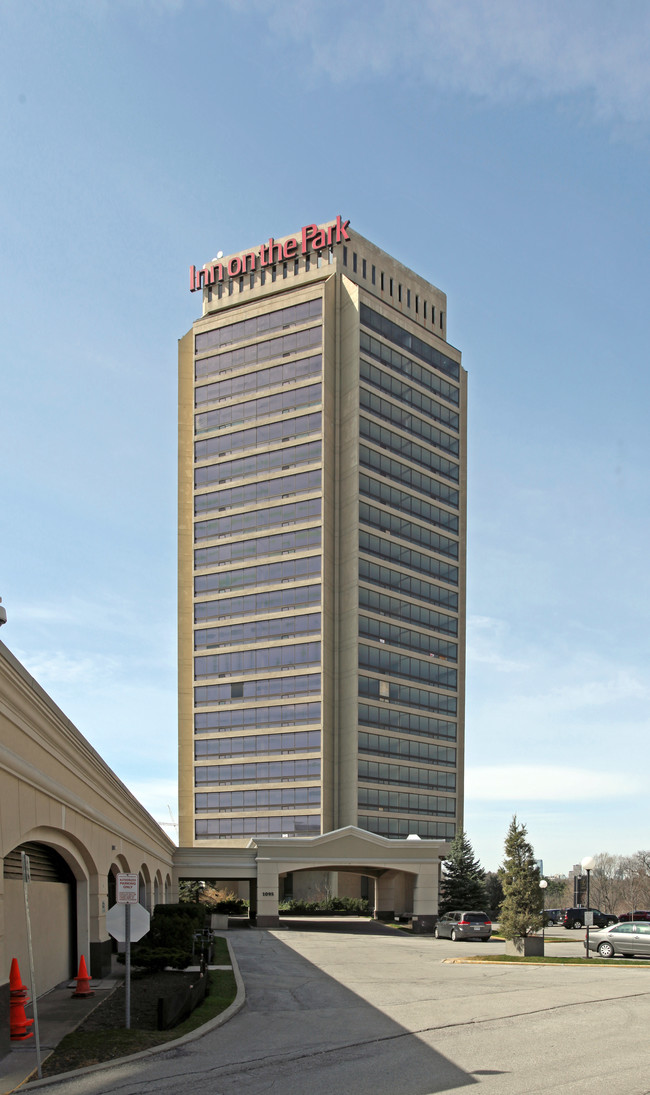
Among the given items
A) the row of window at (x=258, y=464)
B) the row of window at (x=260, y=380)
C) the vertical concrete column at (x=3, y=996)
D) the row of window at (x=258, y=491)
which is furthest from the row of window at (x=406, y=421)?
the vertical concrete column at (x=3, y=996)

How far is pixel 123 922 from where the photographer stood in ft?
55.5

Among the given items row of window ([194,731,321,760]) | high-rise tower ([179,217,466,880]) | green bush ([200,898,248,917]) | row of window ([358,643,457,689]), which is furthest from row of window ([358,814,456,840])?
green bush ([200,898,248,917])

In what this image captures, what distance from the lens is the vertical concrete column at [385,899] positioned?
7631 cm

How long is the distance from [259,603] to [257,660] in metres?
5.39

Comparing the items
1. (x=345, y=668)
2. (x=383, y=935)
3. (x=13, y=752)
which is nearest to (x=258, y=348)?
(x=345, y=668)

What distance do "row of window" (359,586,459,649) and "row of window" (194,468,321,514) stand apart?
36.7 ft

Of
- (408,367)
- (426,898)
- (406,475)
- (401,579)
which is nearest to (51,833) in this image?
(426,898)

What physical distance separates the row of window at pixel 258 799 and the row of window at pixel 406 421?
3632 centimetres

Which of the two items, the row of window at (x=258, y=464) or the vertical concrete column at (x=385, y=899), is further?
the row of window at (x=258, y=464)

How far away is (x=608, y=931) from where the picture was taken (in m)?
37.3

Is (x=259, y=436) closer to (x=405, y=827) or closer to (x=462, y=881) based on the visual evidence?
(x=405, y=827)

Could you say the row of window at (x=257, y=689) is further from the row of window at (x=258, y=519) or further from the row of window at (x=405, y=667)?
the row of window at (x=258, y=519)

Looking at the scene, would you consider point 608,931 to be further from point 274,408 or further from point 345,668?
point 274,408

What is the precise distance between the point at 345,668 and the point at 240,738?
39.8ft
